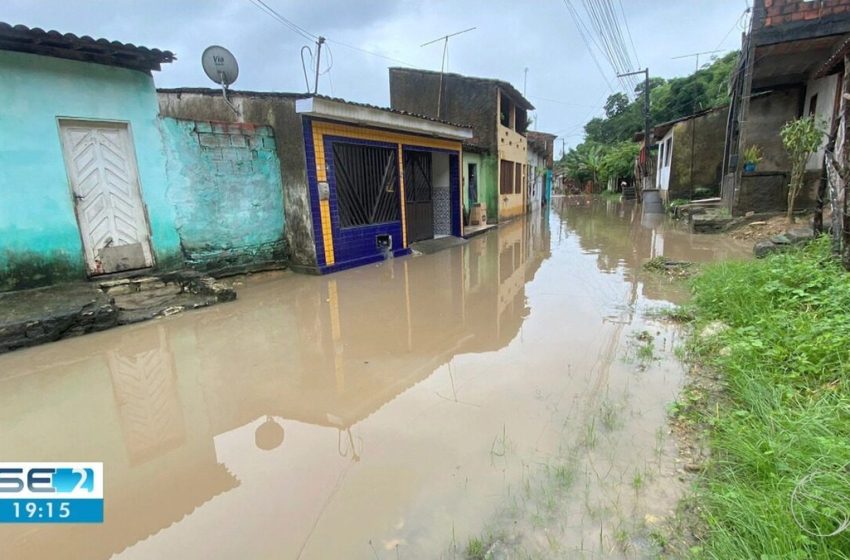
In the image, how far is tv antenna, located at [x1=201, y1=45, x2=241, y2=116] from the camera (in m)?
6.99

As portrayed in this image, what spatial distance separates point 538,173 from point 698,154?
468 inches

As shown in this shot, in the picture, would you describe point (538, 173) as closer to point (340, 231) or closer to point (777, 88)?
point (777, 88)

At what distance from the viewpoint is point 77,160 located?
18.1 ft

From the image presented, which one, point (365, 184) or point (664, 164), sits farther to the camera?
point (664, 164)

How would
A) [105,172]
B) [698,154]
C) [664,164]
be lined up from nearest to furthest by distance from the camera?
[105,172], [698,154], [664,164]

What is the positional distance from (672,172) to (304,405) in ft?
63.0

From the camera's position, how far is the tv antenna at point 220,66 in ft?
22.9

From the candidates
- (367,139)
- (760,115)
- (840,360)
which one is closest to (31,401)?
(840,360)

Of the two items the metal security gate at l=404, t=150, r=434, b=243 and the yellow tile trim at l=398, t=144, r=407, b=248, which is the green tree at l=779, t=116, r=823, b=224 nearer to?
the metal security gate at l=404, t=150, r=434, b=243

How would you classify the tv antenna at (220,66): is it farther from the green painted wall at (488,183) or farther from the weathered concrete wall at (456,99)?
the weathered concrete wall at (456,99)

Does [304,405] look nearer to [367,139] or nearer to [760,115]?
[367,139]

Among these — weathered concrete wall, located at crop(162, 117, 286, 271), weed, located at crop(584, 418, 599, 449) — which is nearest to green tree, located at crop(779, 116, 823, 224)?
weed, located at crop(584, 418, 599, 449)

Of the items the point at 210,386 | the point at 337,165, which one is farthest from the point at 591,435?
the point at 337,165

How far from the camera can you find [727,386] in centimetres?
309
